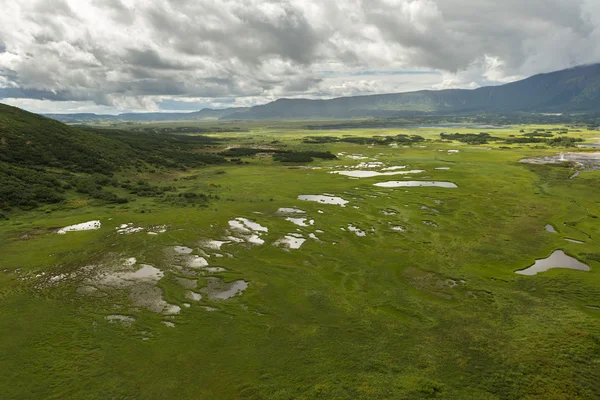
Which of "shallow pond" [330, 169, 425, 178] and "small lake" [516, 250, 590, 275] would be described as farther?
"shallow pond" [330, 169, 425, 178]

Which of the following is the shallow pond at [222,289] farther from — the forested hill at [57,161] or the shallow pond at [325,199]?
the forested hill at [57,161]

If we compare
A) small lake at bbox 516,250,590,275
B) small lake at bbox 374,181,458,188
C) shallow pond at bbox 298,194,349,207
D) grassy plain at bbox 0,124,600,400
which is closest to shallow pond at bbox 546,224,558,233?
grassy plain at bbox 0,124,600,400

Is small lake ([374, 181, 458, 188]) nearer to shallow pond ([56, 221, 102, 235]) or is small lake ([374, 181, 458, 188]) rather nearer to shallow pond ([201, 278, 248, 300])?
shallow pond ([201, 278, 248, 300])

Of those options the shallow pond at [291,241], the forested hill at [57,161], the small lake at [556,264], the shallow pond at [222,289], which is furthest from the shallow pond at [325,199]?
the shallow pond at [222,289]

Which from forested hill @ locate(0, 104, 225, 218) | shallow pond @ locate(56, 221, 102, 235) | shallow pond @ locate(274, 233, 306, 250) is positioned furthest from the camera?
forested hill @ locate(0, 104, 225, 218)

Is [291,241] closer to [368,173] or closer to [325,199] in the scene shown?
[325,199]
